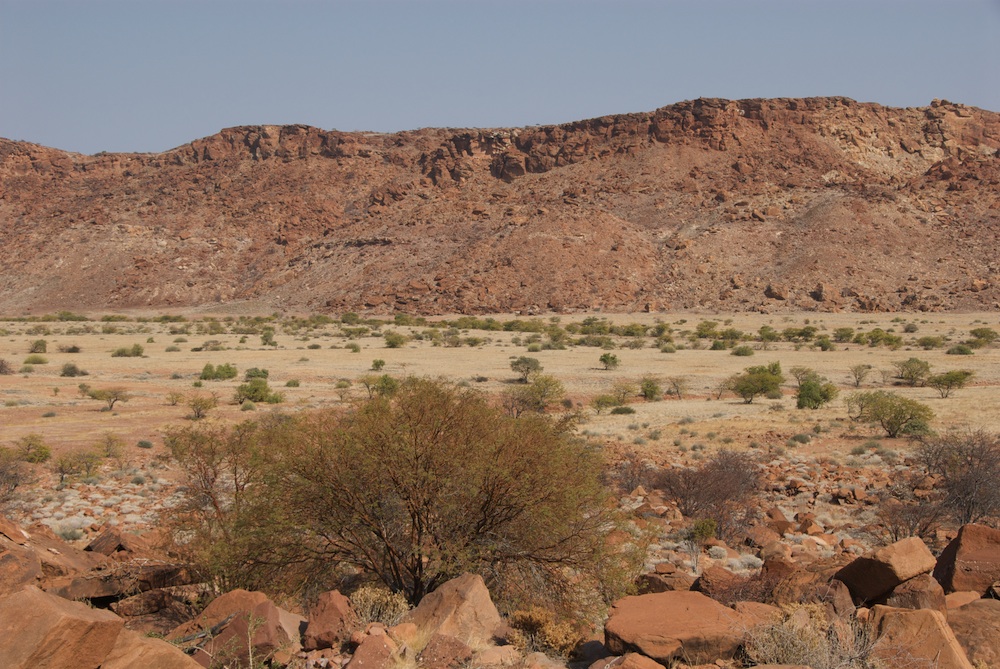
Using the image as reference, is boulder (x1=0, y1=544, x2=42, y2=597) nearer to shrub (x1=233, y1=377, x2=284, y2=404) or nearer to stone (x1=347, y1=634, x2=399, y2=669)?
stone (x1=347, y1=634, x2=399, y2=669)

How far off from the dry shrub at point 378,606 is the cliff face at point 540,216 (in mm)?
65641

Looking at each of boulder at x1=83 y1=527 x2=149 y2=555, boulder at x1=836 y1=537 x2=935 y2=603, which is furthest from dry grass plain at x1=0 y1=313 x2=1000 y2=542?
boulder at x1=836 y1=537 x2=935 y2=603

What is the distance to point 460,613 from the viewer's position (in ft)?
21.4

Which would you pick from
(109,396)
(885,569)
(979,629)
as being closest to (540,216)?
(109,396)

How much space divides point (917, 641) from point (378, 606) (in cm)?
452

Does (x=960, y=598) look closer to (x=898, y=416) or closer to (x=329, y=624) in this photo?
(x=329, y=624)

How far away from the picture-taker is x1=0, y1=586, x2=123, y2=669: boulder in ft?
15.0

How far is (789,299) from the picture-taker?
71.1 metres

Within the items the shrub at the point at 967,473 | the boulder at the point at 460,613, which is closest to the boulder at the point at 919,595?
the boulder at the point at 460,613

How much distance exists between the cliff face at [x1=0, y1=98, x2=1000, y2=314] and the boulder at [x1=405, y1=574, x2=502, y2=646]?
65.9 m

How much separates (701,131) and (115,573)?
95.7 meters

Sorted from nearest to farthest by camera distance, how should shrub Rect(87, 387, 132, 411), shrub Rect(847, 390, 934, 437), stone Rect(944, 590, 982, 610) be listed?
stone Rect(944, 590, 982, 610) < shrub Rect(847, 390, 934, 437) < shrub Rect(87, 387, 132, 411)

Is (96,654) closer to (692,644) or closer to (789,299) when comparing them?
(692,644)

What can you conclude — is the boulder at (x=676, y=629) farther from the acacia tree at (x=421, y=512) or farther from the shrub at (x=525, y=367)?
the shrub at (x=525, y=367)
